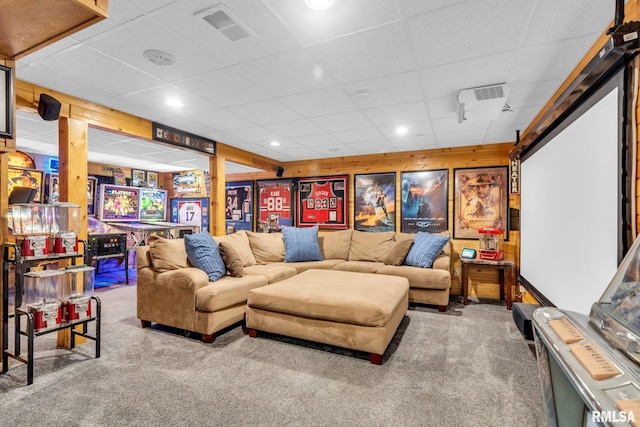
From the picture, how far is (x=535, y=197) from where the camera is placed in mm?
3209

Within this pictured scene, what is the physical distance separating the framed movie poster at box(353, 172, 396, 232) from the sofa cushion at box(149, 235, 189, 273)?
3.26m

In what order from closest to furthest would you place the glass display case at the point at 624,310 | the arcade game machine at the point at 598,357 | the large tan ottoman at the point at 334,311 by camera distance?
the arcade game machine at the point at 598,357 < the glass display case at the point at 624,310 < the large tan ottoman at the point at 334,311

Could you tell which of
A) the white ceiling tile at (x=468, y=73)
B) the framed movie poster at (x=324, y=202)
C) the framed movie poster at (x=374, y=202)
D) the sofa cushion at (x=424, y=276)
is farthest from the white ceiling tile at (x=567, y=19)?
the framed movie poster at (x=324, y=202)

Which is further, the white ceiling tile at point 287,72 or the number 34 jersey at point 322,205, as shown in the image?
the number 34 jersey at point 322,205

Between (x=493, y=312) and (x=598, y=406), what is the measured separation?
3647 mm

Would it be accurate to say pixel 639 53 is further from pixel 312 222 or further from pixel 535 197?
pixel 312 222

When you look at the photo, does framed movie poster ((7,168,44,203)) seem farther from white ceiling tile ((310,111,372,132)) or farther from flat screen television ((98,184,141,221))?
white ceiling tile ((310,111,372,132))

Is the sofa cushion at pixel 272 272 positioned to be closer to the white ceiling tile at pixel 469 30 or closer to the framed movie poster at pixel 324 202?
the framed movie poster at pixel 324 202

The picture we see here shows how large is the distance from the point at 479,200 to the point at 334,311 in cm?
340

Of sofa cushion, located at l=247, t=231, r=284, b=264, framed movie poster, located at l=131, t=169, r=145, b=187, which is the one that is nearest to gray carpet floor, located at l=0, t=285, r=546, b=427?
sofa cushion, located at l=247, t=231, r=284, b=264

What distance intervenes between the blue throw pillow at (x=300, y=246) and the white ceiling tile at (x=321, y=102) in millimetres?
2040

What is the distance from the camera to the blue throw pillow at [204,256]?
3.27 m

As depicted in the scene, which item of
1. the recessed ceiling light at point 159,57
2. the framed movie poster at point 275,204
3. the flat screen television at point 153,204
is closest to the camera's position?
the recessed ceiling light at point 159,57

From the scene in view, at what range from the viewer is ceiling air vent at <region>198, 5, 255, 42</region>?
1.74 m
